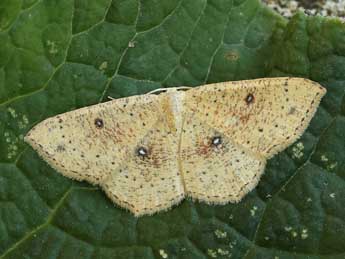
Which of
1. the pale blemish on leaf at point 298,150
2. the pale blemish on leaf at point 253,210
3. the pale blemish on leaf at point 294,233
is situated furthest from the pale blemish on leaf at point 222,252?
the pale blemish on leaf at point 298,150

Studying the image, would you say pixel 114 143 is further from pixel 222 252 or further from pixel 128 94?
pixel 222 252

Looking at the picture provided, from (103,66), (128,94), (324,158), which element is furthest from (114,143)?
(324,158)

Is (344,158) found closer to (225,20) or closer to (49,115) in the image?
(225,20)

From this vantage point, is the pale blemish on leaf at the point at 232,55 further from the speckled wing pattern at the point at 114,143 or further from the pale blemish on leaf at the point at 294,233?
the pale blemish on leaf at the point at 294,233

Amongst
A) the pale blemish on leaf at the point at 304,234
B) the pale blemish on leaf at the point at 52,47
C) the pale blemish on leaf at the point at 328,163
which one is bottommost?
the pale blemish on leaf at the point at 304,234

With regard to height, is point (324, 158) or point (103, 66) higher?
point (103, 66)

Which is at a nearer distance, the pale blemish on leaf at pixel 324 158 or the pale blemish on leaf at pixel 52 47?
the pale blemish on leaf at pixel 324 158

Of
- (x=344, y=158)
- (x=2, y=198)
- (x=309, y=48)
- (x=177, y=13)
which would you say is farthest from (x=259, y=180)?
(x=2, y=198)

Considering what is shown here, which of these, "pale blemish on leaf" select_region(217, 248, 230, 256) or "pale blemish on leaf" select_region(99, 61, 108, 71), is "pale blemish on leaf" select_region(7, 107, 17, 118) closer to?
"pale blemish on leaf" select_region(99, 61, 108, 71)
